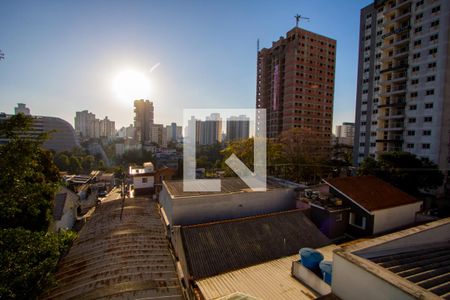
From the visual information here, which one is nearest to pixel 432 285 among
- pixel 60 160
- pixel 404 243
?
pixel 404 243

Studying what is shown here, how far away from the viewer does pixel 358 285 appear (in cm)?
362

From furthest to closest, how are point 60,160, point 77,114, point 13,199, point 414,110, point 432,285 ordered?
point 77,114 < point 60,160 < point 414,110 < point 13,199 < point 432,285

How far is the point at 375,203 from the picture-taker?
1230 cm

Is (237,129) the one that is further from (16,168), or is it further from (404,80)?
(16,168)

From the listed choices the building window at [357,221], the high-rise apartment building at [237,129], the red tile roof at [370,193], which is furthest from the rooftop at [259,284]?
the high-rise apartment building at [237,129]

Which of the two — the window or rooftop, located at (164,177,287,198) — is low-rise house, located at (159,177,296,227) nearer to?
rooftop, located at (164,177,287,198)

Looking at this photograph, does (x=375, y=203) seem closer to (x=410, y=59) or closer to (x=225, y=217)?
(x=225, y=217)

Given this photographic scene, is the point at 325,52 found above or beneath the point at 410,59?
above

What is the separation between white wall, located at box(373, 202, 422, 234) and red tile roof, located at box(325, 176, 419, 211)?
0.26 metres

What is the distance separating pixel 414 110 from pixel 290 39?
27.4m

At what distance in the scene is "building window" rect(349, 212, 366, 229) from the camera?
1203 centimetres

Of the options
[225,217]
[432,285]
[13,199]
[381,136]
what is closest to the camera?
[432,285]

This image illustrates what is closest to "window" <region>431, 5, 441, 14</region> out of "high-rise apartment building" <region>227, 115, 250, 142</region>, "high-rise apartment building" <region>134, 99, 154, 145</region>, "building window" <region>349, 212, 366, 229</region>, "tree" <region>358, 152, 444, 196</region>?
"tree" <region>358, 152, 444, 196</region>

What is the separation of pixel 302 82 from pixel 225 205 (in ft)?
129
